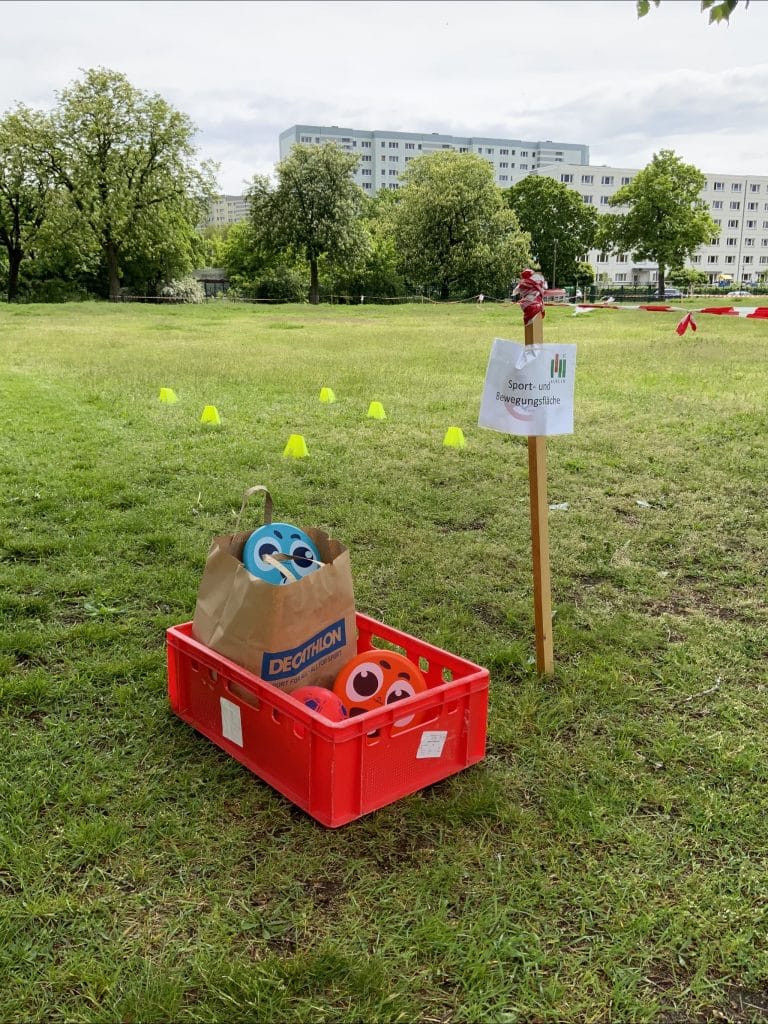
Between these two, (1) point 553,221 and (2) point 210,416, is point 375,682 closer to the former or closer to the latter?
(2) point 210,416

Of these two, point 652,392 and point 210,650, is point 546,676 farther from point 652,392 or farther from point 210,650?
point 652,392

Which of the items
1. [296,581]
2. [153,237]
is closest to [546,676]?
[296,581]

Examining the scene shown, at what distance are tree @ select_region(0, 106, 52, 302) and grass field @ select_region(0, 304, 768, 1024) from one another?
123ft

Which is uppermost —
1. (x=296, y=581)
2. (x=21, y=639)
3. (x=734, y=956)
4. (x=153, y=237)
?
(x=153, y=237)

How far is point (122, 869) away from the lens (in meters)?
2.28

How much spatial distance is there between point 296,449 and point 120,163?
36900 mm

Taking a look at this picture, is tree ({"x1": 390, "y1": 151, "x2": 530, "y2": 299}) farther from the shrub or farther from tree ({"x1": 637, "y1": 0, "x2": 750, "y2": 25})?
tree ({"x1": 637, "y1": 0, "x2": 750, "y2": 25})

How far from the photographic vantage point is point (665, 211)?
52.9 m

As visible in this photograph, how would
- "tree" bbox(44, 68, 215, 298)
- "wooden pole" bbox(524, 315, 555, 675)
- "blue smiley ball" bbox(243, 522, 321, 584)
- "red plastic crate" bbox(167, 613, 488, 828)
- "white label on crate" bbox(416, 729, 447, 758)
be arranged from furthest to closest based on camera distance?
1. "tree" bbox(44, 68, 215, 298)
2. "wooden pole" bbox(524, 315, 555, 675)
3. "blue smiley ball" bbox(243, 522, 321, 584)
4. "white label on crate" bbox(416, 729, 447, 758)
5. "red plastic crate" bbox(167, 613, 488, 828)

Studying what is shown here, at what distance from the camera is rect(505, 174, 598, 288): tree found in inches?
2522

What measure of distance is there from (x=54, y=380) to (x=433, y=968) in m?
10.5

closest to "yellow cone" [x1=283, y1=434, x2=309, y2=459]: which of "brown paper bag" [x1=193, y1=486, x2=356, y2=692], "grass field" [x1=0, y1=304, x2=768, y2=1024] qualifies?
"grass field" [x1=0, y1=304, x2=768, y2=1024]

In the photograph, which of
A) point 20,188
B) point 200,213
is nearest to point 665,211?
point 200,213

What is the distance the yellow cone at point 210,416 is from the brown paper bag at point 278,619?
5455 millimetres
